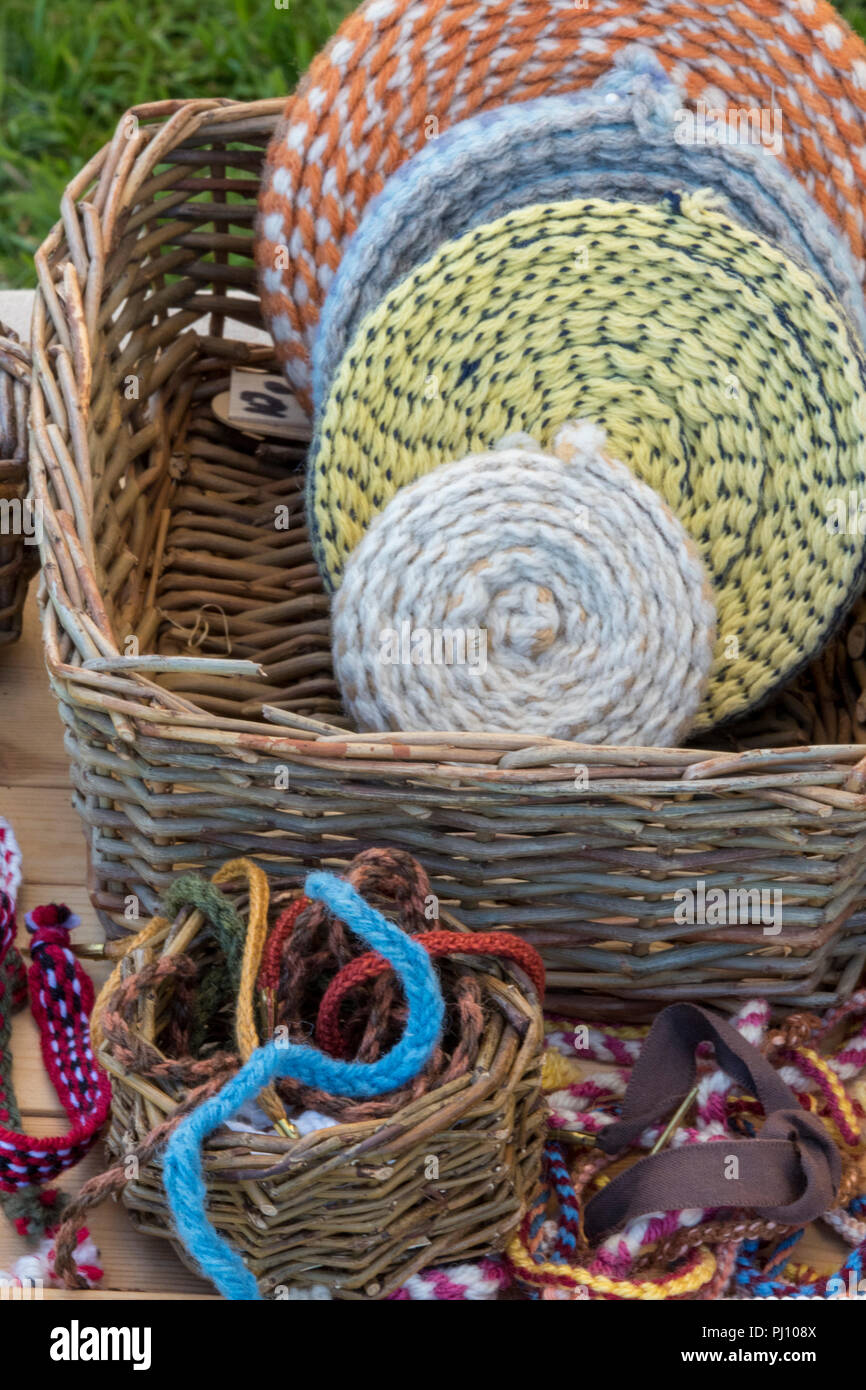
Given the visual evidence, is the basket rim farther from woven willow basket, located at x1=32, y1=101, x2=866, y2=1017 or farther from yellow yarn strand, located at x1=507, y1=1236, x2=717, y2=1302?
yellow yarn strand, located at x1=507, y1=1236, x2=717, y2=1302

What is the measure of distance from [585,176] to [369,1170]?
51 cm

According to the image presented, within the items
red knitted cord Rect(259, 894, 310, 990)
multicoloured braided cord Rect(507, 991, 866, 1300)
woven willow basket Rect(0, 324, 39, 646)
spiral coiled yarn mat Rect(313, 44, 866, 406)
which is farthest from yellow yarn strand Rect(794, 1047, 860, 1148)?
woven willow basket Rect(0, 324, 39, 646)

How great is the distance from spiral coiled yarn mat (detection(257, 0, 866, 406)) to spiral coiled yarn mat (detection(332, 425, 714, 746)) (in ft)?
0.71

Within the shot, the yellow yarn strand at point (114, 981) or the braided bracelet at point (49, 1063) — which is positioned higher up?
the yellow yarn strand at point (114, 981)

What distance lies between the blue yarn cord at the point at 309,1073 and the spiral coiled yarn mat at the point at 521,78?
44 cm

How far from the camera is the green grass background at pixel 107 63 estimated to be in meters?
1.69

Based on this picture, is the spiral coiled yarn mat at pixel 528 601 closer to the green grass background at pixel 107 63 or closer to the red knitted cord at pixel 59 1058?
the red knitted cord at pixel 59 1058

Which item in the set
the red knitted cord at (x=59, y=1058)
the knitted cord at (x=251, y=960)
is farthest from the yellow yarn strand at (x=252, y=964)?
the red knitted cord at (x=59, y=1058)

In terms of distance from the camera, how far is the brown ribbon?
0.59 metres

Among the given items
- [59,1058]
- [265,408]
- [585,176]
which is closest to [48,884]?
[59,1058]

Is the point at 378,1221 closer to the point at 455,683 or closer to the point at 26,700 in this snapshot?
the point at 455,683

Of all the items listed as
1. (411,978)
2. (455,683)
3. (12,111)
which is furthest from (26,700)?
(12,111)

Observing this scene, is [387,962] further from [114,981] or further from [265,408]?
[265,408]

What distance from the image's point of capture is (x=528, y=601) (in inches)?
28.0
